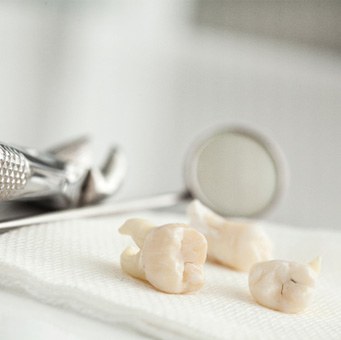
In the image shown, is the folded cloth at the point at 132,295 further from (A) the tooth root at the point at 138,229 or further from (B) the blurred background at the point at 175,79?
(B) the blurred background at the point at 175,79

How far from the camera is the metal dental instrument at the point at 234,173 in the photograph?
0.91 metres

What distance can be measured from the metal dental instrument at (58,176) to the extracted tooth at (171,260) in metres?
0.12

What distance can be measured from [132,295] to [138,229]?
0.09 meters

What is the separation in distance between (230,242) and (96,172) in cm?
26

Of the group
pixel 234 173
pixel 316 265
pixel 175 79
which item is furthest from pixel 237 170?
pixel 175 79

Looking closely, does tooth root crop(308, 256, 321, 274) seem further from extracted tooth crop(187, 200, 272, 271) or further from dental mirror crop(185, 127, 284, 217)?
dental mirror crop(185, 127, 284, 217)

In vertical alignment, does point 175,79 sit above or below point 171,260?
below

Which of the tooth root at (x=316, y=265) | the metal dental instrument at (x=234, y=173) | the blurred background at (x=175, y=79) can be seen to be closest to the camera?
the tooth root at (x=316, y=265)

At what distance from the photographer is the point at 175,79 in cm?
184

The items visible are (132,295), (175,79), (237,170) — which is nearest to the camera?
(132,295)

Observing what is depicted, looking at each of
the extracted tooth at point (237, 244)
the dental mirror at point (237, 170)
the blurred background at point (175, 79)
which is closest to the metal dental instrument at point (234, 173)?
the dental mirror at point (237, 170)

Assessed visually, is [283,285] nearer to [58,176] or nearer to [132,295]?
[132,295]

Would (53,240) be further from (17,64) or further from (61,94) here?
(61,94)

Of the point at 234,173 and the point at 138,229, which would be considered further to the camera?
the point at 234,173
